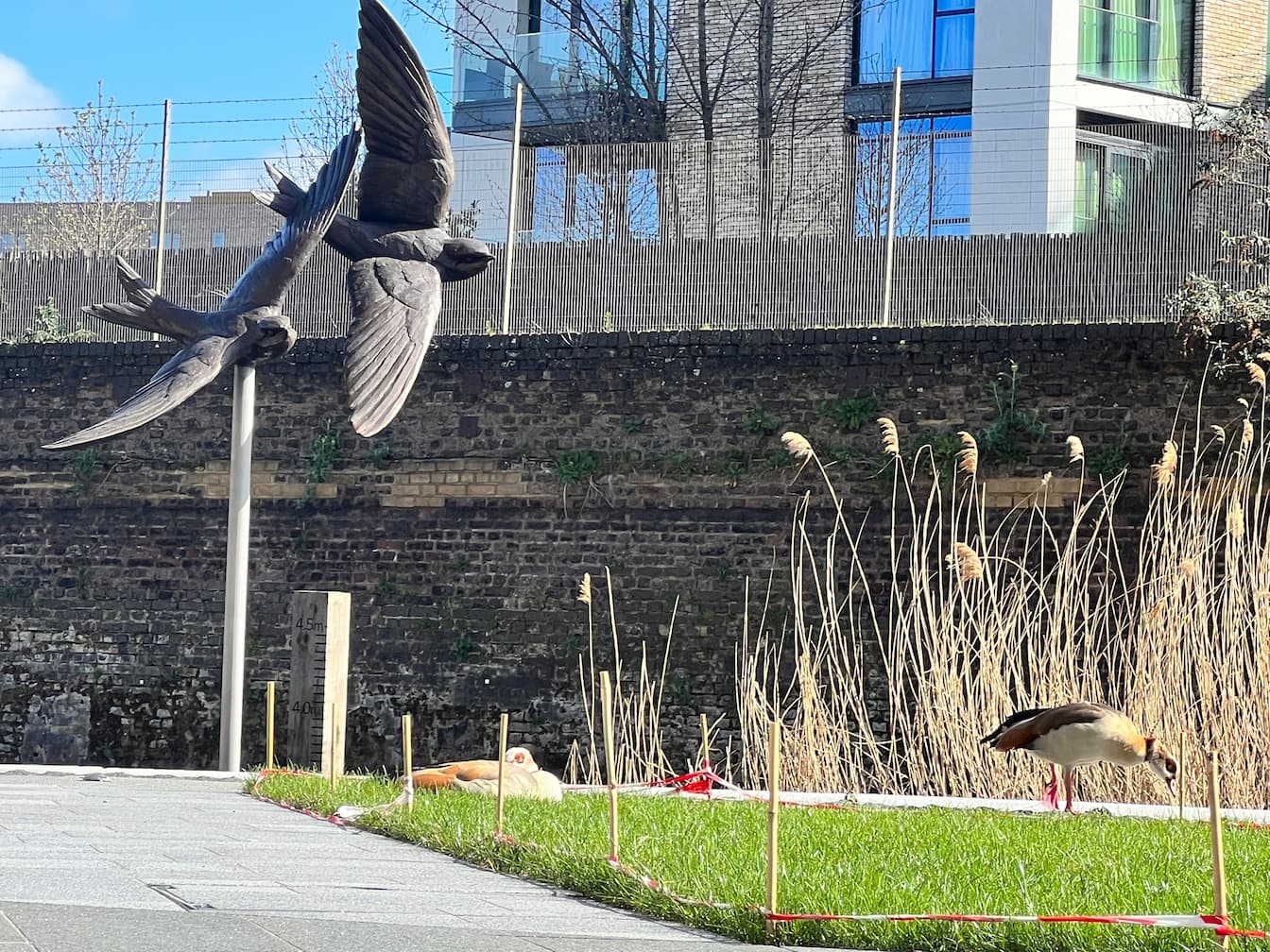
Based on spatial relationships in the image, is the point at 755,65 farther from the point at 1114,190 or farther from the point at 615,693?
the point at 615,693

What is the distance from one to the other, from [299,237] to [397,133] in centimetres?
86

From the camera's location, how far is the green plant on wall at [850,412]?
13.2 m

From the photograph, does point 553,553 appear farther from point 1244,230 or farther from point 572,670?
point 1244,230

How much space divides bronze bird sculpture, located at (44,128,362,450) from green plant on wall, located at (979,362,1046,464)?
502 centimetres

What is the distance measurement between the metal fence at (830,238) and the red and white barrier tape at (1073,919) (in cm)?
1241

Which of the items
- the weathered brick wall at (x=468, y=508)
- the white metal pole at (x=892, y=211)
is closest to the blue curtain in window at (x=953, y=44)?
the white metal pole at (x=892, y=211)

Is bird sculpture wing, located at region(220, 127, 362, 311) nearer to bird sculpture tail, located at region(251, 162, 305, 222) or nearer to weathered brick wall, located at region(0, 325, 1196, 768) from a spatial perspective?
bird sculpture tail, located at region(251, 162, 305, 222)

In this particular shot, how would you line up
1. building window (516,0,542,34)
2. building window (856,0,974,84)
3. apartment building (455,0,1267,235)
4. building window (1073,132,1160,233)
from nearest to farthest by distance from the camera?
1. building window (1073,132,1160,233)
2. apartment building (455,0,1267,235)
3. building window (856,0,974,84)
4. building window (516,0,542,34)

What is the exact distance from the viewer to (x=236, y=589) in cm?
1052

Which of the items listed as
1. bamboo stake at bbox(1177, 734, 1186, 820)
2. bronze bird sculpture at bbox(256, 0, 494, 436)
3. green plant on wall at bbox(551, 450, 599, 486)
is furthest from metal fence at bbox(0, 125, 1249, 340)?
bamboo stake at bbox(1177, 734, 1186, 820)

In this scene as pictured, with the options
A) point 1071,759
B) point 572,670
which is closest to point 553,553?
point 572,670

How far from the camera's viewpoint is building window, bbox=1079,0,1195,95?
21.5 meters

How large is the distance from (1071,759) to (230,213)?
1644cm

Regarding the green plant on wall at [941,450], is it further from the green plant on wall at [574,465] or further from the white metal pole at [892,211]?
the white metal pole at [892,211]
